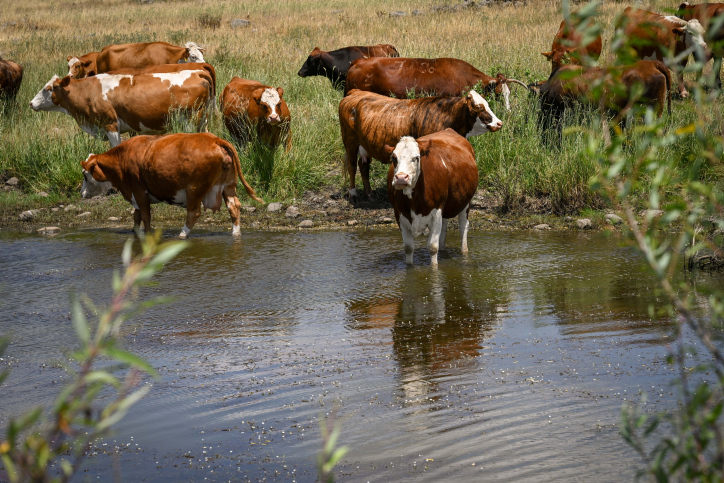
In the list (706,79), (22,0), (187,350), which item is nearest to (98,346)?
(706,79)

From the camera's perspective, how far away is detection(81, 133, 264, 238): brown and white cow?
9.20 m

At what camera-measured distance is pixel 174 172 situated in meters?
9.20

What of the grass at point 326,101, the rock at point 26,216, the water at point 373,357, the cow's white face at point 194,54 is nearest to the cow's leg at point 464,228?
the water at point 373,357

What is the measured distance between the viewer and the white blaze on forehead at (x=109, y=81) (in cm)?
1219

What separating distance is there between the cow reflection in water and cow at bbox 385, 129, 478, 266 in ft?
1.48

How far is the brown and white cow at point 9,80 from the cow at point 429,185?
1102cm

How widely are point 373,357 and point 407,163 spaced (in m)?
2.42

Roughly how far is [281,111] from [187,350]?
22.2 feet

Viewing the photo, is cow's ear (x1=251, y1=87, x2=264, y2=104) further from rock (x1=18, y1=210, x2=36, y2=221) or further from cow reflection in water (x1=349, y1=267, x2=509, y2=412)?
cow reflection in water (x1=349, y1=267, x2=509, y2=412)

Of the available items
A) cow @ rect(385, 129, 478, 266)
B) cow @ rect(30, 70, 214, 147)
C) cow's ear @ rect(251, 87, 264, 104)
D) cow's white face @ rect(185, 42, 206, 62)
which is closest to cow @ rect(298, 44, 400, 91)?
cow's white face @ rect(185, 42, 206, 62)

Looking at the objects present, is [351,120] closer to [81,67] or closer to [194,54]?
[194,54]

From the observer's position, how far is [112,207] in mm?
11734

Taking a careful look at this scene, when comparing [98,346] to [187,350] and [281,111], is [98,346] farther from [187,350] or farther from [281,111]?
[281,111]

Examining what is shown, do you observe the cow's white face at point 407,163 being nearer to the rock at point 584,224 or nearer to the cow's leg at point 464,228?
the cow's leg at point 464,228
